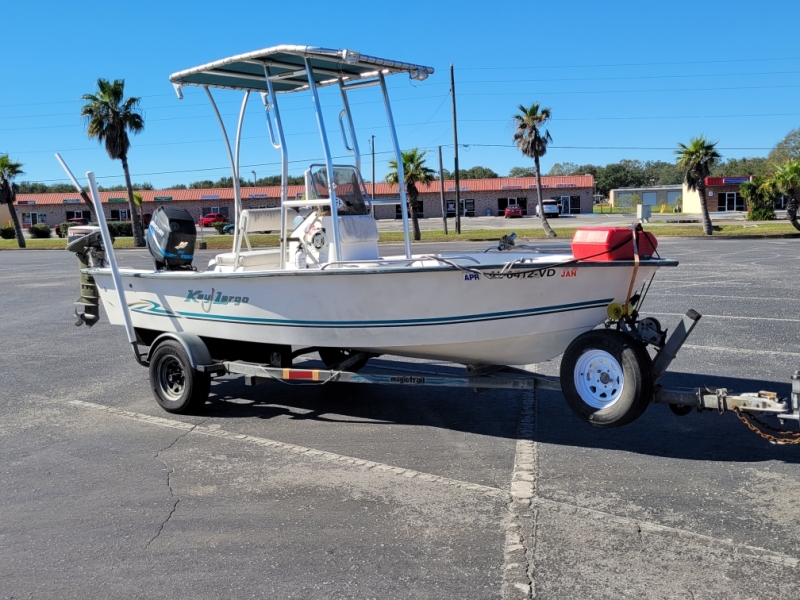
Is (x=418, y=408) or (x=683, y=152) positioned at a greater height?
(x=683, y=152)

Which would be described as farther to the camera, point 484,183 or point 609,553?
point 484,183

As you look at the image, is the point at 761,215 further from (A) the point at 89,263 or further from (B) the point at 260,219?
(A) the point at 89,263

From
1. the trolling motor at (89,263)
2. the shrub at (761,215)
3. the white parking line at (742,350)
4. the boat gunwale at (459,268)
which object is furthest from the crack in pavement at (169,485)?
the shrub at (761,215)

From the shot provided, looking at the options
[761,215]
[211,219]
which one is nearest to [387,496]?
[761,215]

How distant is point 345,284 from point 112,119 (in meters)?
43.4

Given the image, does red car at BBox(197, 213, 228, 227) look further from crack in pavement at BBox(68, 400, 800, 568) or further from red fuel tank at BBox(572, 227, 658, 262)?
red fuel tank at BBox(572, 227, 658, 262)

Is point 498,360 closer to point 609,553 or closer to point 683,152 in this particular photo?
point 609,553

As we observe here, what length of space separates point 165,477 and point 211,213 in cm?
6657

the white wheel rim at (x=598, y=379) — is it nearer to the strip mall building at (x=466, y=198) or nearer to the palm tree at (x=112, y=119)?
the palm tree at (x=112, y=119)

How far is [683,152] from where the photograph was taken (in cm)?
3912

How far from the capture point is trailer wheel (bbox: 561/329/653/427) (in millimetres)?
5195

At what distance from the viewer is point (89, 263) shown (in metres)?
8.34

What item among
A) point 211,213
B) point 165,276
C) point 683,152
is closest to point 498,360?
point 165,276

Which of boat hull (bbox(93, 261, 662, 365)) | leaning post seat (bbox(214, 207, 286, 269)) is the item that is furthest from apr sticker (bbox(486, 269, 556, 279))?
leaning post seat (bbox(214, 207, 286, 269))
